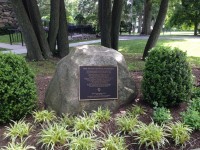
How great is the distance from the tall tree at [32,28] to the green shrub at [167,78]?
20.1 feet

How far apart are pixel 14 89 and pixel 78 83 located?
43.0 inches

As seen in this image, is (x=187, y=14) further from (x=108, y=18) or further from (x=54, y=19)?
(x=54, y=19)

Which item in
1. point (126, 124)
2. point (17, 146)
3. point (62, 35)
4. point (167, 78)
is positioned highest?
point (62, 35)

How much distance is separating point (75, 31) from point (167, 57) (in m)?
21.9

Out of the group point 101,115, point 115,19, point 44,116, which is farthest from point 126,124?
point 115,19

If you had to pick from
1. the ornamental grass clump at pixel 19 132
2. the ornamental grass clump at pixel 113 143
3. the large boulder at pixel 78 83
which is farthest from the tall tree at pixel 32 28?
the ornamental grass clump at pixel 113 143

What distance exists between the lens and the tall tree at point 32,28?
34.3 ft

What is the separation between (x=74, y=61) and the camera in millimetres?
5375

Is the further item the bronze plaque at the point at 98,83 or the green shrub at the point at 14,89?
the bronze plaque at the point at 98,83

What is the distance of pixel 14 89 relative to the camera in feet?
16.5

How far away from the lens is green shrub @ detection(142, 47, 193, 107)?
537cm

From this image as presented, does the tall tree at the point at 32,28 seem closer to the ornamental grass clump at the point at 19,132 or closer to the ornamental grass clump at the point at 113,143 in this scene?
the ornamental grass clump at the point at 19,132

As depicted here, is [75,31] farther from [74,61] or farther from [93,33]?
[74,61]

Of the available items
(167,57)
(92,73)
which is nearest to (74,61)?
(92,73)
